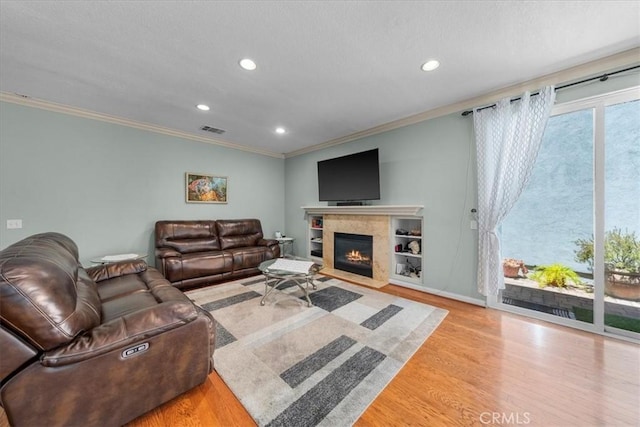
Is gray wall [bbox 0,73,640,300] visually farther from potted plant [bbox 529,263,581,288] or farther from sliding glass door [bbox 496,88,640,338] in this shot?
potted plant [bbox 529,263,581,288]

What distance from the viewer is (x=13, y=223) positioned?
2.92 metres

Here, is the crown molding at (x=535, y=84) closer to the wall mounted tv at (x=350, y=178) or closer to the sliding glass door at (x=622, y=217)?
the sliding glass door at (x=622, y=217)

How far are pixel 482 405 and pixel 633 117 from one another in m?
2.87

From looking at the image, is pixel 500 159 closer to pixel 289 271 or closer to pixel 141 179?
pixel 289 271

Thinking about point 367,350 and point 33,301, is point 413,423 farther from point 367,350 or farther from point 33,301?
point 33,301

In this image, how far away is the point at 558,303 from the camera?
2604 mm

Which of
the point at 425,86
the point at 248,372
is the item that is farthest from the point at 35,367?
the point at 425,86

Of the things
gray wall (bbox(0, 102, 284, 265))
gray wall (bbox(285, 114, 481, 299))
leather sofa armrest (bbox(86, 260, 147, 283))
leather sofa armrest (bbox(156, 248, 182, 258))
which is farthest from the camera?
leather sofa armrest (bbox(156, 248, 182, 258))

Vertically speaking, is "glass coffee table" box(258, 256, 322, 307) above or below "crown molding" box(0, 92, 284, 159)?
below

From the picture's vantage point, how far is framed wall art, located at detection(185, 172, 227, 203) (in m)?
4.38

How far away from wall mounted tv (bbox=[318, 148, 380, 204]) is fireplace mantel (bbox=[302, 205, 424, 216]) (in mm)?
149

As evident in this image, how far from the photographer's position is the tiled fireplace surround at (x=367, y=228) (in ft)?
12.5

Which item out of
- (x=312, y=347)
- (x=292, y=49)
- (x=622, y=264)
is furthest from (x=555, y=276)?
(x=292, y=49)

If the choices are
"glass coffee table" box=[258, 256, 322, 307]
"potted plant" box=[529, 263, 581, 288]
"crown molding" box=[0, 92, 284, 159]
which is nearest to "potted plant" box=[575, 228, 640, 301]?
"potted plant" box=[529, 263, 581, 288]
